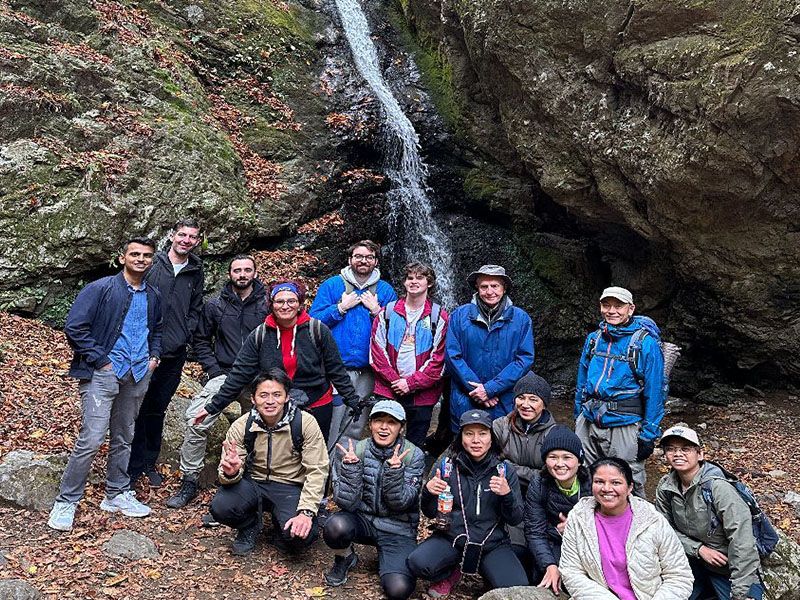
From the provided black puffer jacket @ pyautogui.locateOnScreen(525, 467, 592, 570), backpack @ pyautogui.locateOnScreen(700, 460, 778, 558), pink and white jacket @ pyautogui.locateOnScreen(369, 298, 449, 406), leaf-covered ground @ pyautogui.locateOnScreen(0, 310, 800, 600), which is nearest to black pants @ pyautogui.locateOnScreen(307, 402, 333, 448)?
pink and white jacket @ pyautogui.locateOnScreen(369, 298, 449, 406)

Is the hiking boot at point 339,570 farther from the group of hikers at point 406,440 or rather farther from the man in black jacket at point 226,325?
the man in black jacket at point 226,325

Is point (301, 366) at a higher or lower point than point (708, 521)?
higher

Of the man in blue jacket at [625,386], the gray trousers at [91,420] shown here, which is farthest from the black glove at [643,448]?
the gray trousers at [91,420]

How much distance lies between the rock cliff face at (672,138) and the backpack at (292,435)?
640 cm

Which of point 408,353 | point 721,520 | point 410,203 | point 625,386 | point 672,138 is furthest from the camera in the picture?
point 410,203

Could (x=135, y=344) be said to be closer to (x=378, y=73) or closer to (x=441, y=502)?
(x=441, y=502)

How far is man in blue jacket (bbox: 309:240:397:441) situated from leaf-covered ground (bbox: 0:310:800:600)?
1.58 meters

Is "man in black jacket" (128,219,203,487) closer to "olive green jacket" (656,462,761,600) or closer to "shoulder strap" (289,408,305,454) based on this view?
"shoulder strap" (289,408,305,454)

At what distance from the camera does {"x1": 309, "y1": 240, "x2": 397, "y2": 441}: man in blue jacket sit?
6.30 meters

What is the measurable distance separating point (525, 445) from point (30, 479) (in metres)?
4.27

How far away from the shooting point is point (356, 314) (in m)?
6.36

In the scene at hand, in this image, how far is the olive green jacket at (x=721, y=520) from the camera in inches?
173

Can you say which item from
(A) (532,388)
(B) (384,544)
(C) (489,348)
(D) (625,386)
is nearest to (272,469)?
(B) (384,544)

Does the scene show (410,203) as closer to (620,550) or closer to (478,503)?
(478,503)
